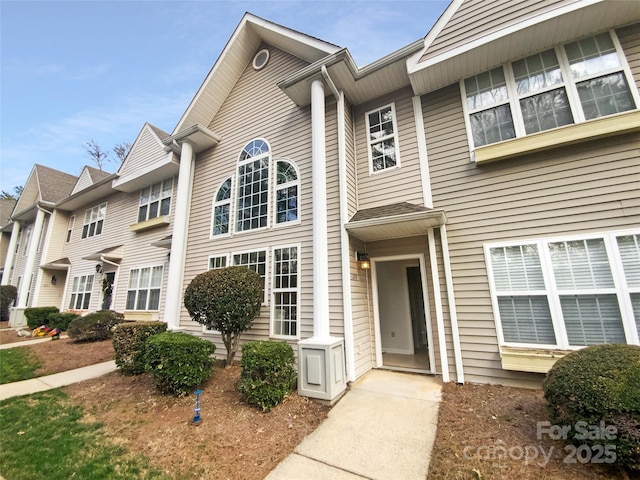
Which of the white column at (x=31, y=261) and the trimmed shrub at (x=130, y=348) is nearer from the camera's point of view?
the trimmed shrub at (x=130, y=348)

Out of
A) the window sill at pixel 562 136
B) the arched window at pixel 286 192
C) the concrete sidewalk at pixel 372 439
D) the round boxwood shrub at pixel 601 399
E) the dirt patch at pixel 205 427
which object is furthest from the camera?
the arched window at pixel 286 192

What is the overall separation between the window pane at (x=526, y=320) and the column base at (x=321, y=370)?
3013 mm

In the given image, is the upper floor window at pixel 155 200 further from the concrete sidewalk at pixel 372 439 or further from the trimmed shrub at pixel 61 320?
the concrete sidewalk at pixel 372 439

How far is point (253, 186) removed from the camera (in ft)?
25.5

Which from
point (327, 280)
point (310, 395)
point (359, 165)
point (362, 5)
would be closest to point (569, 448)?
point (310, 395)

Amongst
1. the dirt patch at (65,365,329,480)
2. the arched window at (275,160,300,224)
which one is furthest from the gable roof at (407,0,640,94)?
the dirt patch at (65,365,329,480)

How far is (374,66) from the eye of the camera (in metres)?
5.92

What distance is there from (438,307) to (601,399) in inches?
109

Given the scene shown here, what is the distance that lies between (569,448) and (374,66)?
6938 millimetres

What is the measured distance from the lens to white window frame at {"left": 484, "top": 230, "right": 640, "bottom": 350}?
3975mm

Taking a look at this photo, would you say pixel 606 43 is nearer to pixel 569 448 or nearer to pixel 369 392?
pixel 569 448

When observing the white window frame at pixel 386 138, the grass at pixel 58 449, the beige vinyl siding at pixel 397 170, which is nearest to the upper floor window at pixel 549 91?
the beige vinyl siding at pixel 397 170

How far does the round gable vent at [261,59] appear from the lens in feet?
26.9

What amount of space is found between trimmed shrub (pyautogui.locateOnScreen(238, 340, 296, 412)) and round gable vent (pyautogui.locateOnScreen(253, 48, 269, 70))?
321 inches
